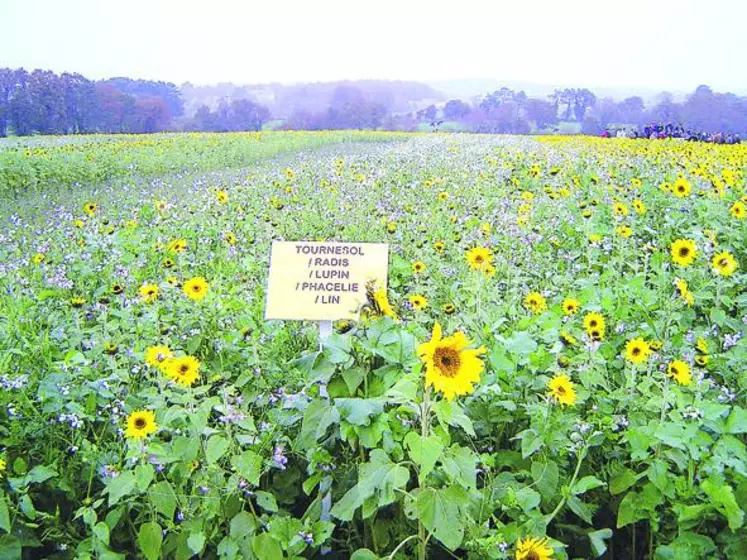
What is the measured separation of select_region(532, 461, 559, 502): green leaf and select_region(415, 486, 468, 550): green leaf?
403mm

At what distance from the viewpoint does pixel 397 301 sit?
300 cm

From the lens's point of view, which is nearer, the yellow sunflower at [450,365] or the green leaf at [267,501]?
the yellow sunflower at [450,365]

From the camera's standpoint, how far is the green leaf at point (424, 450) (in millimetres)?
1355

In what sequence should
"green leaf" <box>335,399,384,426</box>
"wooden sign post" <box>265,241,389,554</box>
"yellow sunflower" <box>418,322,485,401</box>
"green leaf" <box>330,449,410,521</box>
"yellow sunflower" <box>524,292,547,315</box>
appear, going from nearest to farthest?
"yellow sunflower" <box>418,322,485,401</box> < "green leaf" <box>330,449,410,521</box> < "green leaf" <box>335,399,384,426</box> < "wooden sign post" <box>265,241,389,554</box> < "yellow sunflower" <box>524,292,547,315</box>

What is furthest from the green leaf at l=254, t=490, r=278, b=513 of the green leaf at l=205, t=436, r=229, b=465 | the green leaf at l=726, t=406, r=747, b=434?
the green leaf at l=726, t=406, r=747, b=434

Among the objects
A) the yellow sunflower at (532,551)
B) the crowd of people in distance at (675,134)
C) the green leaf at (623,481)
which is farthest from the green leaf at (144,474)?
the crowd of people in distance at (675,134)

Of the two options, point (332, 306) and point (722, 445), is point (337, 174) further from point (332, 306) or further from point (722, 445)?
point (722, 445)

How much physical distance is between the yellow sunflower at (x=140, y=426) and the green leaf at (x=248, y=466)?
0.22 meters

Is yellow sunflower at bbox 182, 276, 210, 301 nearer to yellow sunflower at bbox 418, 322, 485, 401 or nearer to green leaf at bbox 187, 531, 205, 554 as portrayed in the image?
green leaf at bbox 187, 531, 205, 554

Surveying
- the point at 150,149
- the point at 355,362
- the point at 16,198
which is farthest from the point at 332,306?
the point at 150,149

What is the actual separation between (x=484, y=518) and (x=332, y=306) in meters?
0.75

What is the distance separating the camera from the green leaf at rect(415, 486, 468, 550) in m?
1.37

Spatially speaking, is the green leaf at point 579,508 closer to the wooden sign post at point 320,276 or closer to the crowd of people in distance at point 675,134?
the wooden sign post at point 320,276

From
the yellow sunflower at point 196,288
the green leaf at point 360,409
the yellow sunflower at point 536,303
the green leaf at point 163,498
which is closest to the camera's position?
the green leaf at point 360,409
